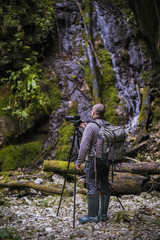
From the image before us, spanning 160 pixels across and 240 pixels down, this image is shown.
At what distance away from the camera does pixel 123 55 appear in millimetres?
9281

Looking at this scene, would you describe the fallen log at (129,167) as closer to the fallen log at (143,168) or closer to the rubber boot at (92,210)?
the fallen log at (143,168)

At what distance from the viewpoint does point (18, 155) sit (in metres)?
6.63

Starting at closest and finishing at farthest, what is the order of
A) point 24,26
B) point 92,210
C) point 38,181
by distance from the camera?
point 92,210 < point 38,181 < point 24,26

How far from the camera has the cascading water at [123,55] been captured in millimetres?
7953

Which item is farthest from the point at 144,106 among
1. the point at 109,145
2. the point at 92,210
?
the point at 92,210

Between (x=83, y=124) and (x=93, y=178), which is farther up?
(x=83, y=124)

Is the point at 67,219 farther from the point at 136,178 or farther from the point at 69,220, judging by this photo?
the point at 136,178

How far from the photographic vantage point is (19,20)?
7.92 metres

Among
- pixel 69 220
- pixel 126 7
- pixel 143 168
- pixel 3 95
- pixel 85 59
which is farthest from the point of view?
pixel 126 7

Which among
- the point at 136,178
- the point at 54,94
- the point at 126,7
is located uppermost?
the point at 126,7

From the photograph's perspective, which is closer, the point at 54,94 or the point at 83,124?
the point at 83,124

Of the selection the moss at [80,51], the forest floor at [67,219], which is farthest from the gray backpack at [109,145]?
the moss at [80,51]

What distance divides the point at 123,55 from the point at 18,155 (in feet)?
21.5

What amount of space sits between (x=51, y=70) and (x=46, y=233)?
21.3 ft
